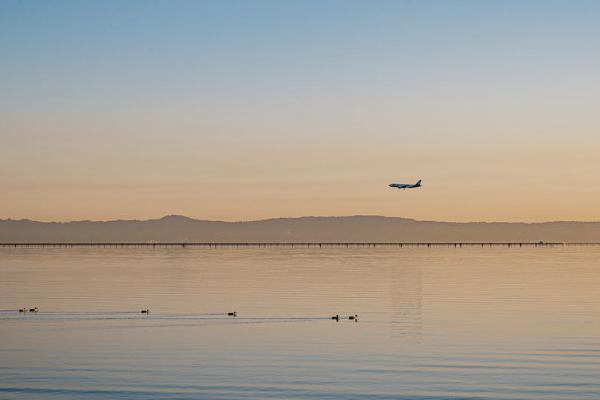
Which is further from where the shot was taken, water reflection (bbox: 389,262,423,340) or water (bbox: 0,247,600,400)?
water reflection (bbox: 389,262,423,340)

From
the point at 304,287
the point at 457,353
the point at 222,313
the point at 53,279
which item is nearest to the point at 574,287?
the point at 304,287

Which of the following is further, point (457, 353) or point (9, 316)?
point (9, 316)

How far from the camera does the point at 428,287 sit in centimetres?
11962

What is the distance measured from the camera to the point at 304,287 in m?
114

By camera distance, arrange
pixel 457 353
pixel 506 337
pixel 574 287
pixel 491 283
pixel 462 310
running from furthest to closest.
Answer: pixel 491 283 → pixel 574 287 → pixel 462 310 → pixel 506 337 → pixel 457 353

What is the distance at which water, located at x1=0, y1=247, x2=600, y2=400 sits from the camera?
140ft

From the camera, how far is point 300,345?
57.7 m

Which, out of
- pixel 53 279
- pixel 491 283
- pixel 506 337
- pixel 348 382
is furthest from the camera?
pixel 53 279

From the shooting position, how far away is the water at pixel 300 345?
4262 cm

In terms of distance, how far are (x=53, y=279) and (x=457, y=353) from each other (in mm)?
95354

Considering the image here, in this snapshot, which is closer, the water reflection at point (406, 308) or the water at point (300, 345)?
the water at point (300, 345)

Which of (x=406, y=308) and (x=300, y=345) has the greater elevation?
(x=406, y=308)

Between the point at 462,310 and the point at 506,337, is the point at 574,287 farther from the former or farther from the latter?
the point at 506,337

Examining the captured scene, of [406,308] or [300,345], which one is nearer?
[300,345]
